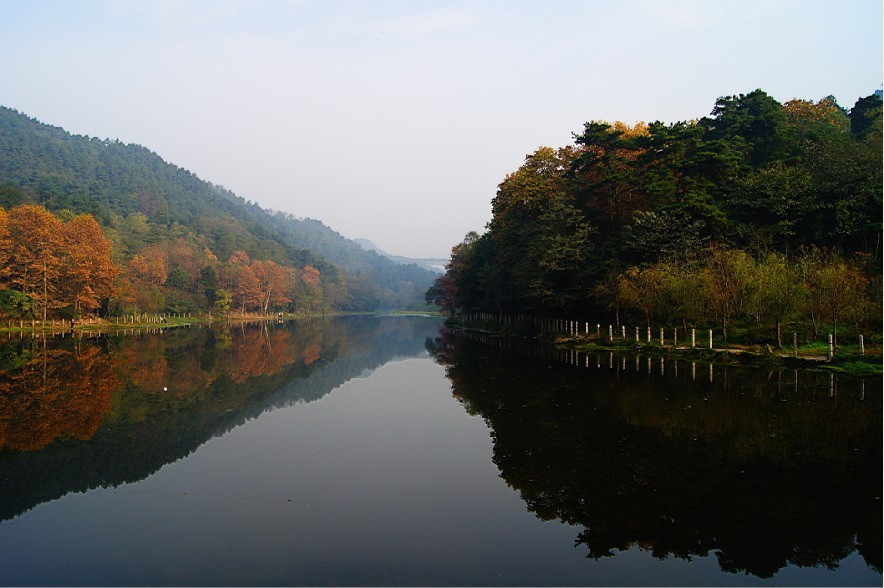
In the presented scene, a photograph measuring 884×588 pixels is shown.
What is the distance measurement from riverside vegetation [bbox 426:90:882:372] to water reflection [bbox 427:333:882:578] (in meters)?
7.51

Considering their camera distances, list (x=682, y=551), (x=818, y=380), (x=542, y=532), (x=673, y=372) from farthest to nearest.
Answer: (x=673, y=372) < (x=818, y=380) < (x=542, y=532) < (x=682, y=551)

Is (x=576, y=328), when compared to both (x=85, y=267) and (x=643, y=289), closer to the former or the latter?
(x=643, y=289)

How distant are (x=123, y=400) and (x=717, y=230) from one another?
3610cm

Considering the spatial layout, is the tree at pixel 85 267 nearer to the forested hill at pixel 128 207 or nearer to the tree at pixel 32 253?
the tree at pixel 32 253

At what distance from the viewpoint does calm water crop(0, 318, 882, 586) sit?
8.60 m

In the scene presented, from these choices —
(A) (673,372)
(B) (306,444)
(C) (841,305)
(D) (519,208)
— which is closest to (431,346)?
(D) (519,208)

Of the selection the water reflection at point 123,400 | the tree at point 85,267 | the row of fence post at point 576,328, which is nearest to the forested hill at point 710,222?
the row of fence post at point 576,328

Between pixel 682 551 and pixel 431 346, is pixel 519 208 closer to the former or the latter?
pixel 431 346

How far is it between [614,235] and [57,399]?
123 ft

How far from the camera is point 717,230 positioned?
40.4 meters

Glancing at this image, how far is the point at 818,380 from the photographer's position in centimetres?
2323

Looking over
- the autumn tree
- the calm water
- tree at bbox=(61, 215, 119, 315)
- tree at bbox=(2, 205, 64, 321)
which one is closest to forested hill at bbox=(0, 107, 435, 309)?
the autumn tree

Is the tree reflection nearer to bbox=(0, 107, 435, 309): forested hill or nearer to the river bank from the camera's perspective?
the river bank

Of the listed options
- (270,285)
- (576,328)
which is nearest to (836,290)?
(576,328)
